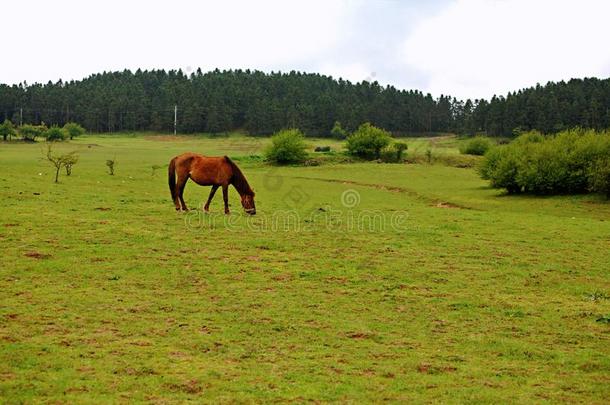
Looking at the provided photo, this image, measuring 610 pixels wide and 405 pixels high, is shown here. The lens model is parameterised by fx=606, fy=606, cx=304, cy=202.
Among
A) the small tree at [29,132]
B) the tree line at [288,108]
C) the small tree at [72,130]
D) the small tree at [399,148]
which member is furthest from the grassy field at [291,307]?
the tree line at [288,108]

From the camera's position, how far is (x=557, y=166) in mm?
39375

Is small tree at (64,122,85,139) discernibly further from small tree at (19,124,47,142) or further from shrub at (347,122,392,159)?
shrub at (347,122,392,159)

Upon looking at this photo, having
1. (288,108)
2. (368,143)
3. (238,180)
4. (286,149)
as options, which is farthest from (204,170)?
(288,108)

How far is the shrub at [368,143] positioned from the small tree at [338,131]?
115 feet

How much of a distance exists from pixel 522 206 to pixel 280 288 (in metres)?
26.4

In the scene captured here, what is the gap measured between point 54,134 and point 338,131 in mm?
50998

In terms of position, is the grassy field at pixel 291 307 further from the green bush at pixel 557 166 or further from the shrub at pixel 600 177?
the green bush at pixel 557 166

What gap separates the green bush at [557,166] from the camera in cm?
3819

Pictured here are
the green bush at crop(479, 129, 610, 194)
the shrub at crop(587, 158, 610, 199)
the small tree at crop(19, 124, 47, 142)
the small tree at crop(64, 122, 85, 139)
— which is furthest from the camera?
the small tree at crop(64, 122, 85, 139)

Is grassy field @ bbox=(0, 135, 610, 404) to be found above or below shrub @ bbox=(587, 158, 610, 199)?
below

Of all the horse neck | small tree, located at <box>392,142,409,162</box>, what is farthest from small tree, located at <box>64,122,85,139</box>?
the horse neck

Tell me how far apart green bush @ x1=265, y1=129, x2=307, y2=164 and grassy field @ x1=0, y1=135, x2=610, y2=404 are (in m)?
47.1

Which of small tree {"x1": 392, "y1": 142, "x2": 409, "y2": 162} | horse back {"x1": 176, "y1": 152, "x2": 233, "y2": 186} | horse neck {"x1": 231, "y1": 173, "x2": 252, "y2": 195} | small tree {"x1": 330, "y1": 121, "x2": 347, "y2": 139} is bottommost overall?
horse neck {"x1": 231, "y1": 173, "x2": 252, "y2": 195}

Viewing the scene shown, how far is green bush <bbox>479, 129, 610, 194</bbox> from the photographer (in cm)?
3819
